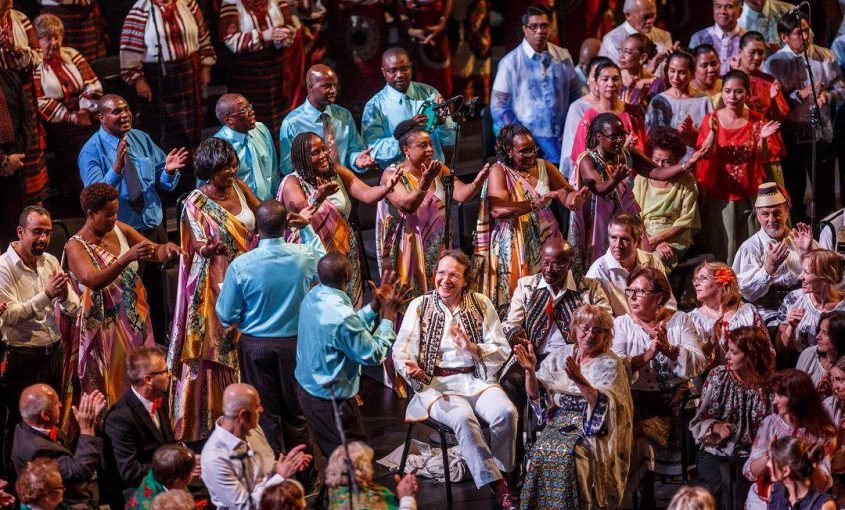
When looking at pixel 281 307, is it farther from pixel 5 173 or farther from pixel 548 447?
pixel 5 173

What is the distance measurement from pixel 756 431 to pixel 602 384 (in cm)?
71

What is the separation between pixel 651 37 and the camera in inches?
401

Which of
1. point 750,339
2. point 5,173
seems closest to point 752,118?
point 750,339

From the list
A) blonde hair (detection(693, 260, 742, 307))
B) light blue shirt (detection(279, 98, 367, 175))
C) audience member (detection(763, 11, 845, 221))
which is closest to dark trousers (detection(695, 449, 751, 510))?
blonde hair (detection(693, 260, 742, 307))

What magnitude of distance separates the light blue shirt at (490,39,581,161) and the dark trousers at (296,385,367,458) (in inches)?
127

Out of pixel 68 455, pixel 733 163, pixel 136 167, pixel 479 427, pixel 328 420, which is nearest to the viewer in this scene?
pixel 68 455

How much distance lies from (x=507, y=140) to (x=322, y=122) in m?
1.09

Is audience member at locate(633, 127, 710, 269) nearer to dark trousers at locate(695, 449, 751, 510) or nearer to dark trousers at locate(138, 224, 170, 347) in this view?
dark trousers at locate(695, 449, 751, 510)

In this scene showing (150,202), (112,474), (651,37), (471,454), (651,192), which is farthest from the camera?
(651,37)

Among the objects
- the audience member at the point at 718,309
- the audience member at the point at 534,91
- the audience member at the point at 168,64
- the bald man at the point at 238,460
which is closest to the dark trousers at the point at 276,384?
the bald man at the point at 238,460

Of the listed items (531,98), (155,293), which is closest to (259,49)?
(531,98)

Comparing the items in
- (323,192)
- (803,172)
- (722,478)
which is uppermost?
(323,192)

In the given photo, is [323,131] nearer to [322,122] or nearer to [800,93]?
[322,122]

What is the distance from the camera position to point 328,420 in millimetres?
6758
